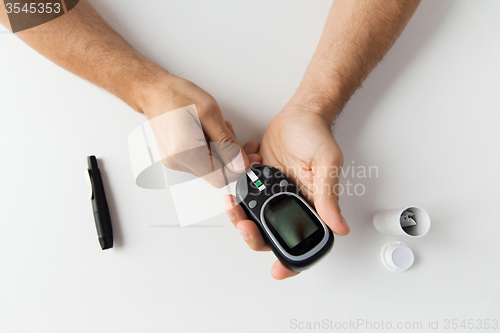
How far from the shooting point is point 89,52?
693 mm

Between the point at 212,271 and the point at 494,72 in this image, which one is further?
the point at 494,72

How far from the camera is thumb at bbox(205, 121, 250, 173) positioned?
0.58 meters

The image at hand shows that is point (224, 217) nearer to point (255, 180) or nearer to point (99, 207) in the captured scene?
point (255, 180)

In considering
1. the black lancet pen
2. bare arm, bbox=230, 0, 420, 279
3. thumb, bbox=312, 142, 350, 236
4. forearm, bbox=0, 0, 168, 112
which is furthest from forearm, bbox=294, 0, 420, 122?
the black lancet pen

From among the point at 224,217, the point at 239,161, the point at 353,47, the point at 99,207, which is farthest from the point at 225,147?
the point at 353,47

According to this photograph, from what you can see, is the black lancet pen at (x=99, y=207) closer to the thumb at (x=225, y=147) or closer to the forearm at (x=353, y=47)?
the thumb at (x=225, y=147)

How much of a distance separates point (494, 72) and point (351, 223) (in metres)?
0.57

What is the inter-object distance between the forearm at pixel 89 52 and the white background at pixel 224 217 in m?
0.04

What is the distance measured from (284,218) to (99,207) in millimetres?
419

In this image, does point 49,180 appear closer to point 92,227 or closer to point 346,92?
point 92,227

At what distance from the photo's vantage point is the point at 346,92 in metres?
0.69

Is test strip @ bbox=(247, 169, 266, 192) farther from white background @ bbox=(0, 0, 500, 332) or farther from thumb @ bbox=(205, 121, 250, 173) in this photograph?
white background @ bbox=(0, 0, 500, 332)

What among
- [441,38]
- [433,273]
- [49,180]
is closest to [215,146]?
[49,180]

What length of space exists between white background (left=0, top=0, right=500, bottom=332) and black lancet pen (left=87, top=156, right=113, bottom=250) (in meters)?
0.02
